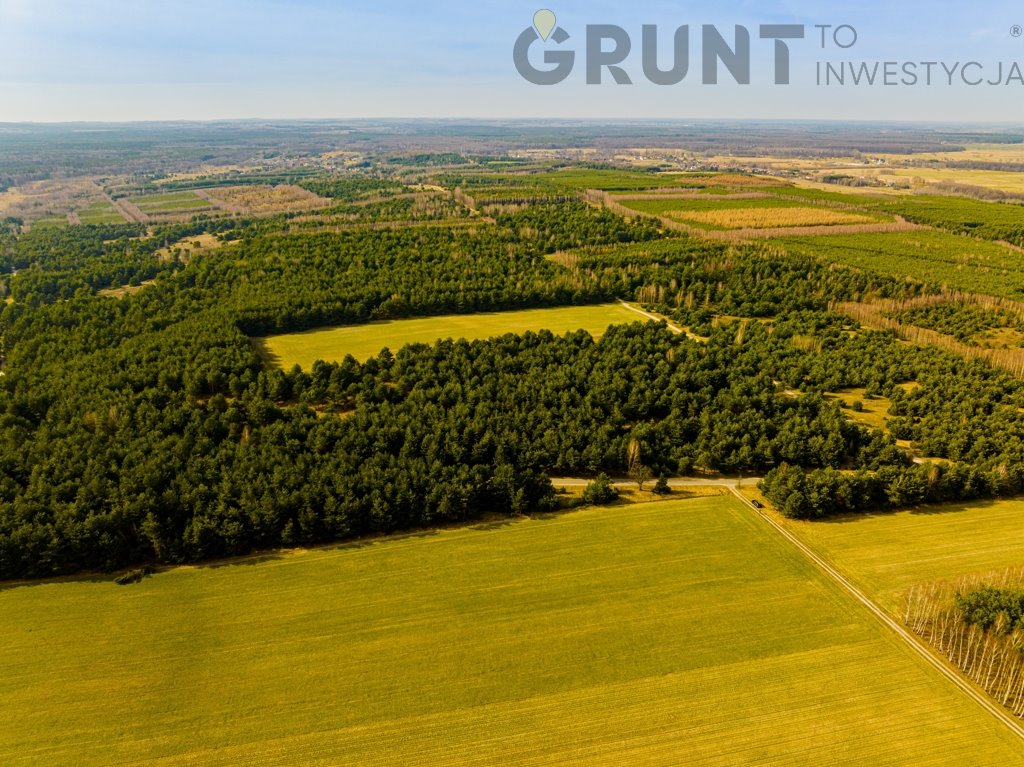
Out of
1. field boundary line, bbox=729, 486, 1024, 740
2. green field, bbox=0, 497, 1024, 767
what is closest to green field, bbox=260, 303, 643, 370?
green field, bbox=0, 497, 1024, 767

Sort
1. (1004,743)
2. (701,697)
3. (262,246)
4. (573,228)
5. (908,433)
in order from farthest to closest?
(573,228) < (262,246) < (908,433) < (701,697) < (1004,743)

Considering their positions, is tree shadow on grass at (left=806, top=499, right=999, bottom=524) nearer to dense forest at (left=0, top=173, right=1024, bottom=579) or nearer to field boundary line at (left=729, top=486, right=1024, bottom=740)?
dense forest at (left=0, top=173, right=1024, bottom=579)

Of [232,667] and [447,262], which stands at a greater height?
[447,262]

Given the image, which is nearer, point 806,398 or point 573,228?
point 806,398

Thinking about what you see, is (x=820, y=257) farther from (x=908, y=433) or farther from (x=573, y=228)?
(x=908, y=433)

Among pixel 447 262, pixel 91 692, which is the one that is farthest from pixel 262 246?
pixel 91 692

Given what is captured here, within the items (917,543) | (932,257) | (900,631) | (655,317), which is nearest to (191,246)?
(655,317)
